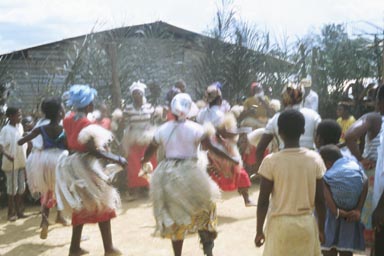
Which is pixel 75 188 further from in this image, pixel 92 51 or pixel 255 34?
pixel 255 34

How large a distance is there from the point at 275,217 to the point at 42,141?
3859mm

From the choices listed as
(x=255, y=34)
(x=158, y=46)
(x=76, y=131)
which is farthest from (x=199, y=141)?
(x=255, y=34)

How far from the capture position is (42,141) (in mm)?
6629

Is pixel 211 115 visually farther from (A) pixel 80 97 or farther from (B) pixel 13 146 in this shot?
(B) pixel 13 146

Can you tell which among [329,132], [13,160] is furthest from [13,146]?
[329,132]

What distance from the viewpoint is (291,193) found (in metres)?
3.69

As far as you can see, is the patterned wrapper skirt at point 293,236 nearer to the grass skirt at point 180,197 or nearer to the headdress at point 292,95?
the grass skirt at point 180,197

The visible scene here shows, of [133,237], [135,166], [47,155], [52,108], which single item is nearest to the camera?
[52,108]

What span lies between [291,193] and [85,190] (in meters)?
2.53

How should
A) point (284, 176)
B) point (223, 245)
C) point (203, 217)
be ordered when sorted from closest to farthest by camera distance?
point (284, 176)
point (203, 217)
point (223, 245)

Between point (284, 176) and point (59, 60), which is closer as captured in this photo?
point (284, 176)

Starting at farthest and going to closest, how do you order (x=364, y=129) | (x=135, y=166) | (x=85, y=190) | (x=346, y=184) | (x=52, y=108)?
(x=135, y=166) < (x=52, y=108) < (x=85, y=190) < (x=364, y=129) < (x=346, y=184)

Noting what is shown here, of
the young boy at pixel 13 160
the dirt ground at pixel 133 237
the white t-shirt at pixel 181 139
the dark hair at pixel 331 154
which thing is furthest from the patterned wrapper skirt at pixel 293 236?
the young boy at pixel 13 160

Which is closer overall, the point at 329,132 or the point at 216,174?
the point at 329,132
